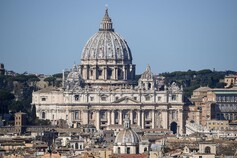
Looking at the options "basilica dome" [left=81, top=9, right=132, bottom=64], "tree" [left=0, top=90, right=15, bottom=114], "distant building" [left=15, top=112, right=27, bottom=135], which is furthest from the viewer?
"basilica dome" [left=81, top=9, right=132, bottom=64]

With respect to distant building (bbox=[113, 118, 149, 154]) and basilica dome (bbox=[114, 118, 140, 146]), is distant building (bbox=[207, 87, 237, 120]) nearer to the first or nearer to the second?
distant building (bbox=[113, 118, 149, 154])

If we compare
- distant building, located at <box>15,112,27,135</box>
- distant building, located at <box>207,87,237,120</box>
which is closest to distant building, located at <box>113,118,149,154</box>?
distant building, located at <box>15,112,27,135</box>

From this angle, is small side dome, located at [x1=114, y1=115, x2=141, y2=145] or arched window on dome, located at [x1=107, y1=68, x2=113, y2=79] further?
arched window on dome, located at [x1=107, y1=68, x2=113, y2=79]

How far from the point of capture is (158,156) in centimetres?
10312

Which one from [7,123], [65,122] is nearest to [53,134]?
[7,123]

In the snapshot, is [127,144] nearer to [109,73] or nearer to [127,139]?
[127,139]

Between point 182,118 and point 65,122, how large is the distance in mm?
12034

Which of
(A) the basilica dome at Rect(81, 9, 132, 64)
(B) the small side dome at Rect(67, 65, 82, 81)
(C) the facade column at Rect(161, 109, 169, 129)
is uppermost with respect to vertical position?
(A) the basilica dome at Rect(81, 9, 132, 64)

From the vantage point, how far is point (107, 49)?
190 m

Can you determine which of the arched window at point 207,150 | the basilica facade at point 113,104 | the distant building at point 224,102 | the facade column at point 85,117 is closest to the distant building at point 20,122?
the basilica facade at point 113,104

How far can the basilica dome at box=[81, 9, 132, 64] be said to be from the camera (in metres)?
Answer: 190

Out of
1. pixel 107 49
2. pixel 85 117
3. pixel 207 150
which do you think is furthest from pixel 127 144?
pixel 107 49

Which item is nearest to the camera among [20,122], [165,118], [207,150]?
[207,150]

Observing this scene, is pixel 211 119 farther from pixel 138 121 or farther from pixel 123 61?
pixel 123 61
